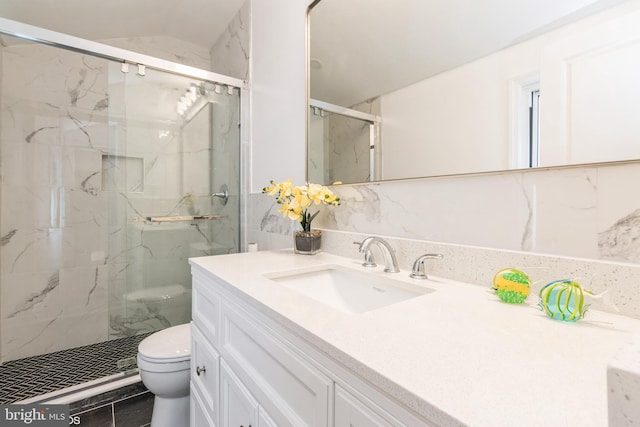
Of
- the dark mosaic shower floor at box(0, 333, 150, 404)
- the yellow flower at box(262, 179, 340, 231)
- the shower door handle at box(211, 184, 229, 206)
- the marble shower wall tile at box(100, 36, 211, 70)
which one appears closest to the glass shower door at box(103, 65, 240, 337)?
the shower door handle at box(211, 184, 229, 206)

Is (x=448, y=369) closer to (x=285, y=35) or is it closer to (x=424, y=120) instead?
(x=424, y=120)

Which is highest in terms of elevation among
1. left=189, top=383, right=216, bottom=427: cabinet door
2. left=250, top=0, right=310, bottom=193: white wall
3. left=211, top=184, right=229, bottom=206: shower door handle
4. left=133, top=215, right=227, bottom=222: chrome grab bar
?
left=250, top=0, right=310, bottom=193: white wall

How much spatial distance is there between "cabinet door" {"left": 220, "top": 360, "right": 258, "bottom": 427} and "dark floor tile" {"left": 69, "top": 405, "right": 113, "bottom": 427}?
1010 mm

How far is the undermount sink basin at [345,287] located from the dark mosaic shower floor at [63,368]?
1.32m

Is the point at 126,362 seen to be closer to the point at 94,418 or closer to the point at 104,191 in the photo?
the point at 94,418

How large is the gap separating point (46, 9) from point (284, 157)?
1690mm

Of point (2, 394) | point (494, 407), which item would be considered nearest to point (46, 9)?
point (2, 394)

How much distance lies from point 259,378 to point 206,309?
0.41 meters

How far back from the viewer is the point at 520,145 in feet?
2.32

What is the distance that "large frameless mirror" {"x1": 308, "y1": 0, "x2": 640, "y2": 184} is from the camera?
1.95 feet

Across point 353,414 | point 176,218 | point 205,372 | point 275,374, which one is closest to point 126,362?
point 176,218

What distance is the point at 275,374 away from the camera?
605mm

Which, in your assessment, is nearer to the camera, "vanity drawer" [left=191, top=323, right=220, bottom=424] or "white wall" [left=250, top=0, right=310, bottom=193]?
"vanity drawer" [left=191, top=323, right=220, bottom=424]

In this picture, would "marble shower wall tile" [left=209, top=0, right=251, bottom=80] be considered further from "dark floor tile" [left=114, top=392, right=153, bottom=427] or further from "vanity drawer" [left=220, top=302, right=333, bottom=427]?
"dark floor tile" [left=114, top=392, right=153, bottom=427]
